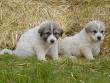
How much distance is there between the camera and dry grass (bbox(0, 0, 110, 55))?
1147 centimetres

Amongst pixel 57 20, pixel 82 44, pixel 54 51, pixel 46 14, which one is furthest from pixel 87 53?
pixel 46 14

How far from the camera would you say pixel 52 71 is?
7.20m

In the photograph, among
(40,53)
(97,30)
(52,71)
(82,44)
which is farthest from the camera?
(82,44)

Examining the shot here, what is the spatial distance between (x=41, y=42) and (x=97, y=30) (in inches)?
54.1

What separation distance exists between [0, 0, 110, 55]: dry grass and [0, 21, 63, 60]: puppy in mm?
1078

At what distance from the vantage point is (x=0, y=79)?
6.67 metres

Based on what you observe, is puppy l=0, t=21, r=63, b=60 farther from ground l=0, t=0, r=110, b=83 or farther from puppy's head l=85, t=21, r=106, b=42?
puppy's head l=85, t=21, r=106, b=42

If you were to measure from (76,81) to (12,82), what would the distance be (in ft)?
3.30

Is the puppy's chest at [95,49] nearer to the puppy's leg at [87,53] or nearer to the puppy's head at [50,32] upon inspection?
the puppy's leg at [87,53]

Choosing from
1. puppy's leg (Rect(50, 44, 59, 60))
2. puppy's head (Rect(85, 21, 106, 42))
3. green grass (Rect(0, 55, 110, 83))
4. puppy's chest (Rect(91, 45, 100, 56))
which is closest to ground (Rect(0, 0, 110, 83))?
green grass (Rect(0, 55, 110, 83))

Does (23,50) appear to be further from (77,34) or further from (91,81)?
(91,81)

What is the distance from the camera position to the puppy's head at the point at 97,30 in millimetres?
10348

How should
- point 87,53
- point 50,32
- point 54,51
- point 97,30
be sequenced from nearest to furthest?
point 50,32 → point 54,51 → point 97,30 → point 87,53

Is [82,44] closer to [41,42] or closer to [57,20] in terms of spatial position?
[41,42]
